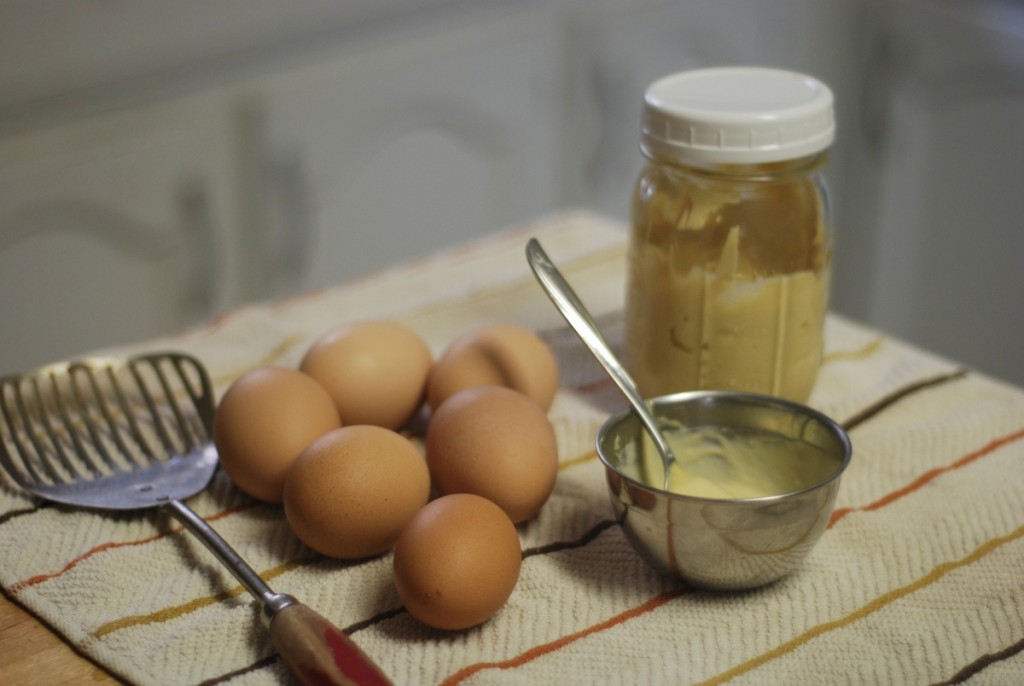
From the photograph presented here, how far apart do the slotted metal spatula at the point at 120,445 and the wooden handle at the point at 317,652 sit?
2cm

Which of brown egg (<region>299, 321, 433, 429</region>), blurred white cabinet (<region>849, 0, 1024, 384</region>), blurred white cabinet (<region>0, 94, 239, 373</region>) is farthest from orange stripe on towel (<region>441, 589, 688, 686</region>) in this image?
blurred white cabinet (<region>849, 0, 1024, 384</region>)

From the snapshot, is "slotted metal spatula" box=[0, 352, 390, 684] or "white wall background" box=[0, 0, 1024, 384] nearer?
"slotted metal spatula" box=[0, 352, 390, 684]

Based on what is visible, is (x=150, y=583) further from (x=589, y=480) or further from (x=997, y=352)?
(x=997, y=352)

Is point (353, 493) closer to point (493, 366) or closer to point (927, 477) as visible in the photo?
point (493, 366)

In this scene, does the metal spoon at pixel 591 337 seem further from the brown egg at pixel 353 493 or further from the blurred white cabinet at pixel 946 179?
the blurred white cabinet at pixel 946 179

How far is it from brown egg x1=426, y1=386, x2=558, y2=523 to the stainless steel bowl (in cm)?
5

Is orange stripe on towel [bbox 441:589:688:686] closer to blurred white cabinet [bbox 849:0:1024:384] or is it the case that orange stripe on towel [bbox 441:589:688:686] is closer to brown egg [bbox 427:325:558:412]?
brown egg [bbox 427:325:558:412]

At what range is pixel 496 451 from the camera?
736 mm

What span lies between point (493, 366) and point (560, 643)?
10.0 inches

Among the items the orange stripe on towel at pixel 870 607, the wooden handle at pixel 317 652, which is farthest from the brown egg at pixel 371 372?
the orange stripe on towel at pixel 870 607

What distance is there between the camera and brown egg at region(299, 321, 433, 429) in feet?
2.78

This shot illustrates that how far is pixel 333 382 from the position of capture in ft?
2.77

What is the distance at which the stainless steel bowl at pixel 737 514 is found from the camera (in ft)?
2.16

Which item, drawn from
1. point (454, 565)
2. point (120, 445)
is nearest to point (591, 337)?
point (454, 565)
